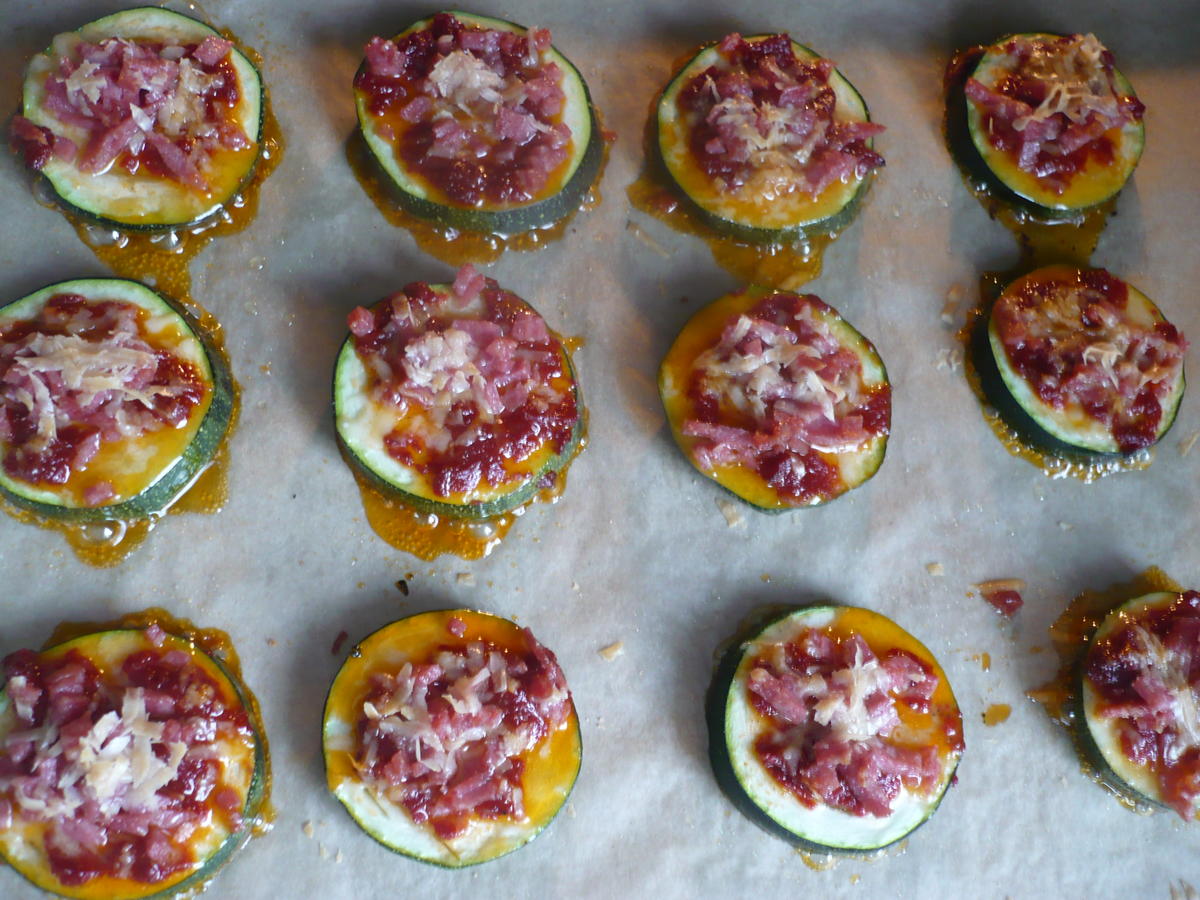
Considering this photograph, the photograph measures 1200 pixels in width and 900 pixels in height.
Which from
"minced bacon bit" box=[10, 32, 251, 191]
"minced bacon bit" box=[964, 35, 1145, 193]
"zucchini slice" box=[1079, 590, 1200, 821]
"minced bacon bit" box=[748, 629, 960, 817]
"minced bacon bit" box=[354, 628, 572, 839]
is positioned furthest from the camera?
"minced bacon bit" box=[964, 35, 1145, 193]

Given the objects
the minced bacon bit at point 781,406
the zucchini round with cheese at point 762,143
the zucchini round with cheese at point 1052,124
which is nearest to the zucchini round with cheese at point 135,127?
the zucchini round with cheese at point 762,143

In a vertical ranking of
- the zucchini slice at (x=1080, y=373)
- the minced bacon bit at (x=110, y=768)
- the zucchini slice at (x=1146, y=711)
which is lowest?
the zucchini slice at (x=1146, y=711)

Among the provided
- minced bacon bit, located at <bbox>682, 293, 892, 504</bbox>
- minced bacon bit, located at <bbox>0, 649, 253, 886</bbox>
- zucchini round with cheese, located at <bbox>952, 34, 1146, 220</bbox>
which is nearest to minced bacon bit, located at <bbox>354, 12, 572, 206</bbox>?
minced bacon bit, located at <bbox>682, 293, 892, 504</bbox>

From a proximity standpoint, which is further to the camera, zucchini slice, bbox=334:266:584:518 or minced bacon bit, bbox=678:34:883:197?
minced bacon bit, bbox=678:34:883:197

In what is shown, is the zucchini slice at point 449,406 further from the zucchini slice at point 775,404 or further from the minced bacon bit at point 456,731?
the minced bacon bit at point 456,731

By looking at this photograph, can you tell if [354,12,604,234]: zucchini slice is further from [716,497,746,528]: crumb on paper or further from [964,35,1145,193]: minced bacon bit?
[964,35,1145,193]: minced bacon bit

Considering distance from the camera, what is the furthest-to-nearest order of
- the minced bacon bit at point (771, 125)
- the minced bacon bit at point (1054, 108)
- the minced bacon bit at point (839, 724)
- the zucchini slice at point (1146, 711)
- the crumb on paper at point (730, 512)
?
the minced bacon bit at point (1054, 108) → the minced bacon bit at point (771, 125) → the crumb on paper at point (730, 512) → the zucchini slice at point (1146, 711) → the minced bacon bit at point (839, 724)

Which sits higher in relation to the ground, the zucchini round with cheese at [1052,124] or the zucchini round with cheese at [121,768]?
the zucchini round with cheese at [1052,124]
